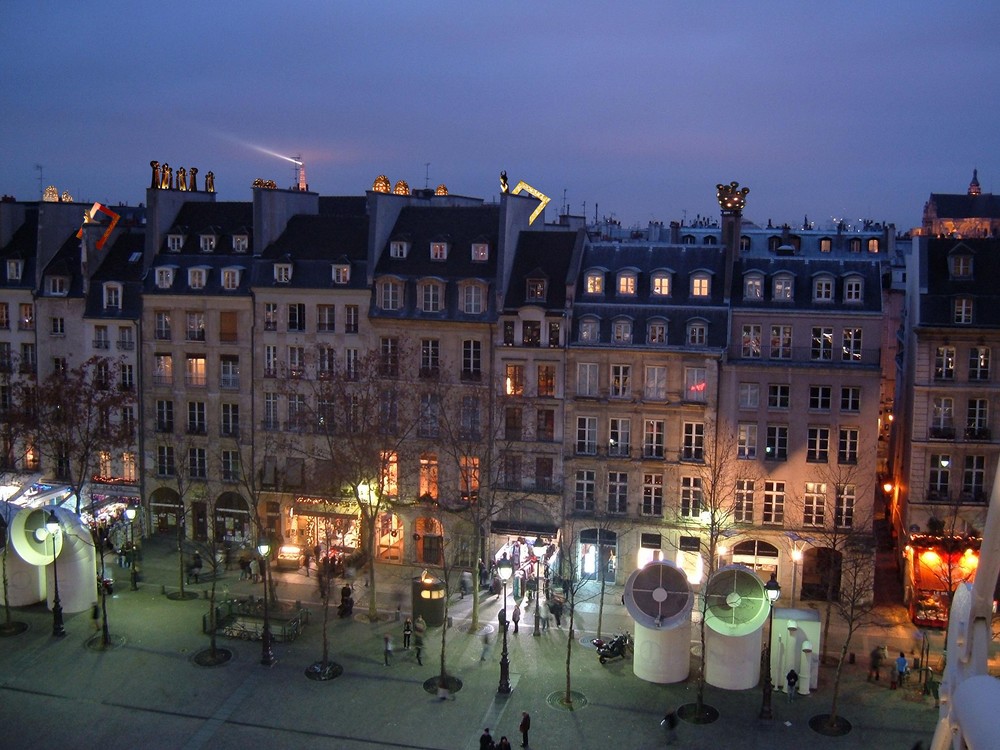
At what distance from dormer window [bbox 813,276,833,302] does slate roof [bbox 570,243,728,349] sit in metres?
4.33

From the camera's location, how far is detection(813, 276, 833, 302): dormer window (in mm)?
48719

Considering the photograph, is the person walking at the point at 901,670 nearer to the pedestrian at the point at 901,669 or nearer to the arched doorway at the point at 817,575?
the pedestrian at the point at 901,669

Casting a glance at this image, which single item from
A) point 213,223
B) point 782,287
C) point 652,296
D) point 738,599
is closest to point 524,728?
point 738,599

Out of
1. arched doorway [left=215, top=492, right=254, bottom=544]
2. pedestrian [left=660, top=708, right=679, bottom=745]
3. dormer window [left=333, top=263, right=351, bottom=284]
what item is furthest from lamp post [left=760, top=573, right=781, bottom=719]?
arched doorway [left=215, top=492, right=254, bottom=544]

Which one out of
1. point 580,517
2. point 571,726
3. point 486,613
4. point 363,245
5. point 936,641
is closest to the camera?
point 571,726

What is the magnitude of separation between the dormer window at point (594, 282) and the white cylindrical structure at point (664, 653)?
18.3 meters

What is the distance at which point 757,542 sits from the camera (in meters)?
49.7

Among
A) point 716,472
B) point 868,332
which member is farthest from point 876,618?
point 868,332

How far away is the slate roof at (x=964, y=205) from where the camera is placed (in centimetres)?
13625

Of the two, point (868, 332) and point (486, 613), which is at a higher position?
point (868, 332)

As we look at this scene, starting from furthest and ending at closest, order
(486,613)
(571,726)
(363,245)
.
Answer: (363,245)
(486,613)
(571,726)

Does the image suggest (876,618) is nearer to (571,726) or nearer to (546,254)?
(571,726)

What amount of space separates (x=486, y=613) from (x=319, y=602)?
7.97 m

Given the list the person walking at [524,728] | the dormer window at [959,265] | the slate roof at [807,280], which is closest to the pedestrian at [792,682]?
the person walking at [524,728]
